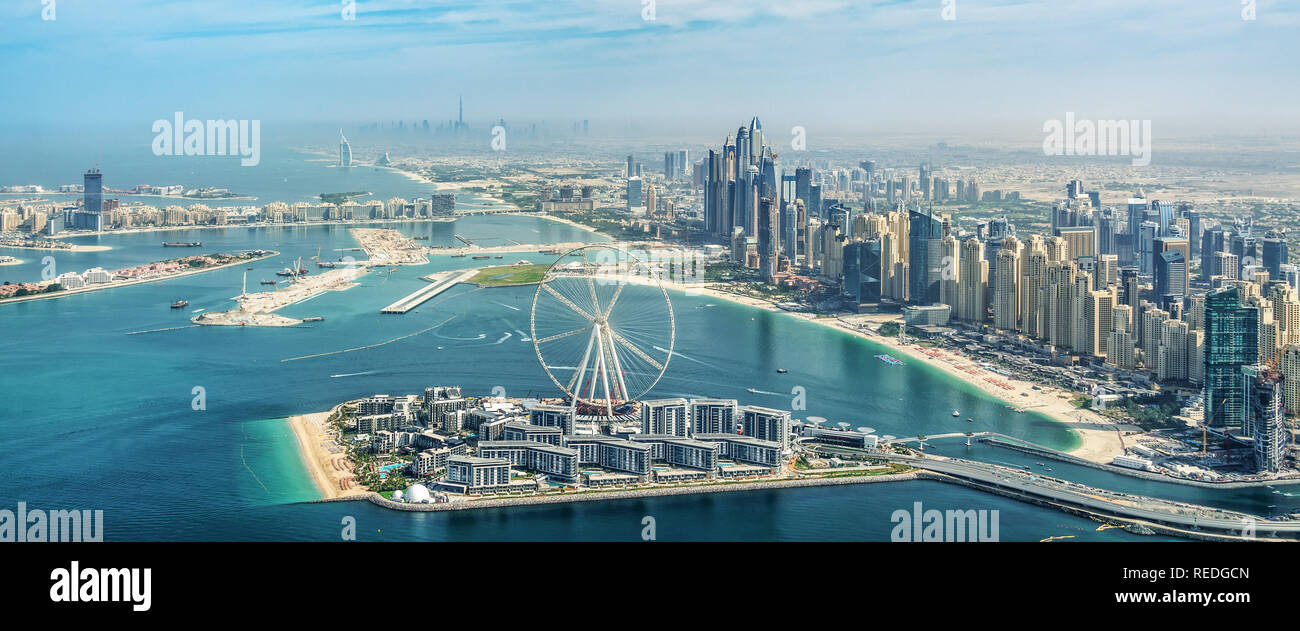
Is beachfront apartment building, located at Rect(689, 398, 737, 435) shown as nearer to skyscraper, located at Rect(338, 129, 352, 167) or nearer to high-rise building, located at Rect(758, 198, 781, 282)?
high-rise building, located at Rect(758, 198, 781, 282)

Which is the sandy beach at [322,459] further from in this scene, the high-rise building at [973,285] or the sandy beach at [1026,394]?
the high-rise building at [973,285]

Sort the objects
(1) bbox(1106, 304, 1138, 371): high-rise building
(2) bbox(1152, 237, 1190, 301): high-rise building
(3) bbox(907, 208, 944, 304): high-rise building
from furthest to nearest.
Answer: (3) bbox(907, 208, 944, 304): high-rise building, (2) bbox(1152, 237, 1190, 301): high-rise building, (1) bbox(1106, 304, 1138, 371): high-rise building

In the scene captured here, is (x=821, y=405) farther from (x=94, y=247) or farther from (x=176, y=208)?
(x=176, y=208)

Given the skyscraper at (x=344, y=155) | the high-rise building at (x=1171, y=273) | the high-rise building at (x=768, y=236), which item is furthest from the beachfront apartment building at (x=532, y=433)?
the skyscraper at (x=344, y=155)

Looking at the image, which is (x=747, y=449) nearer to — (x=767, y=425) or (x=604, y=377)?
(x=767, y=425)

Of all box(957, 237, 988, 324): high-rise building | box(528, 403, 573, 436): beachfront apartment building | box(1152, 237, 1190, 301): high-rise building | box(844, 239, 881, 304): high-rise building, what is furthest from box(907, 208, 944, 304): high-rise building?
box(528, 403, 573, 436): beachfront apartment building
